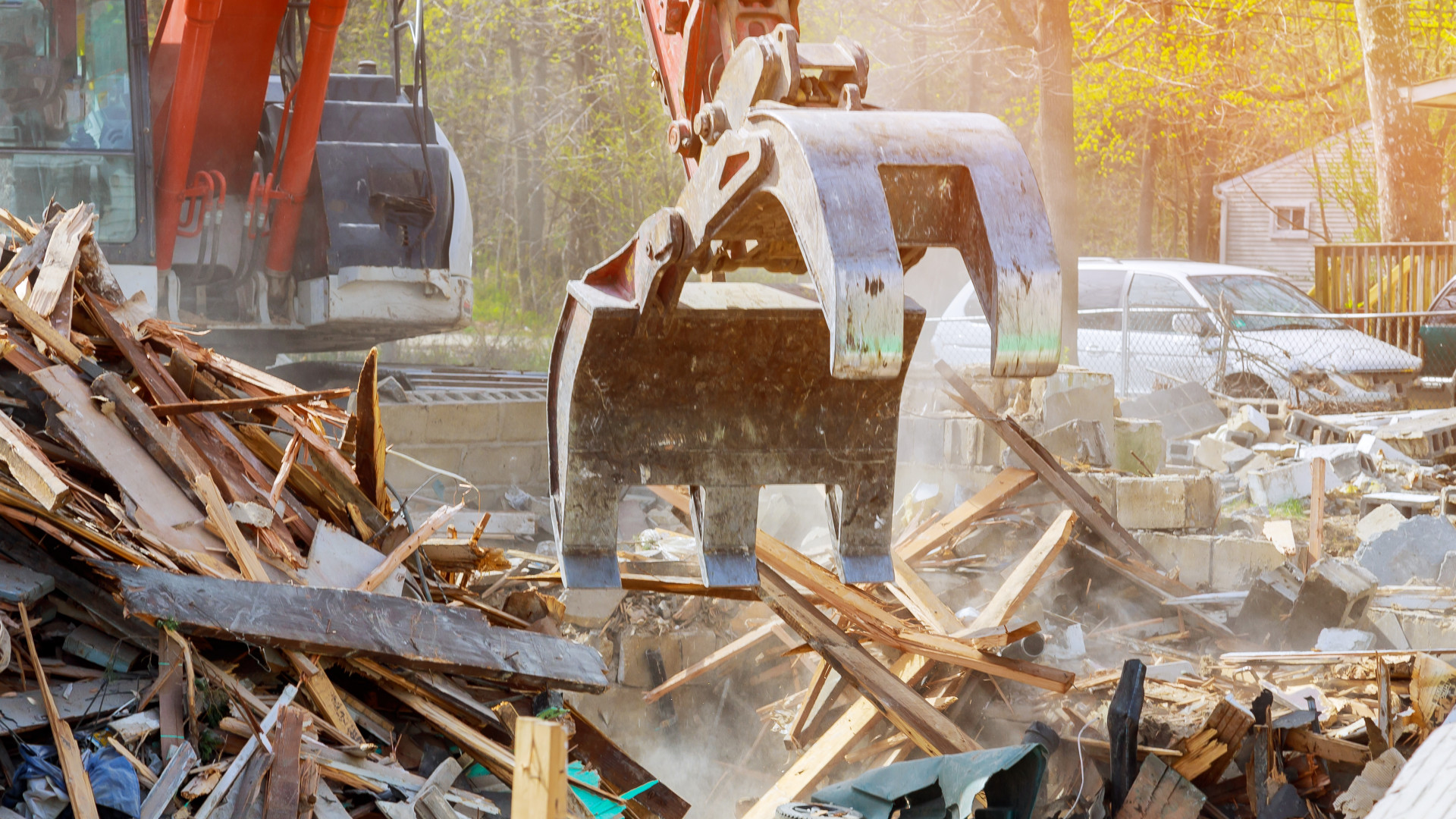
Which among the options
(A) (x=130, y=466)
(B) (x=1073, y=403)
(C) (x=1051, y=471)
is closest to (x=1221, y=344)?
(B) (x=1073, y=403)

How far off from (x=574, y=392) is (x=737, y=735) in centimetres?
273

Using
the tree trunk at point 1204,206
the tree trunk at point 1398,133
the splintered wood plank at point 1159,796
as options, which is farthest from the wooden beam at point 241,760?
the tree trunk at point 1204,206

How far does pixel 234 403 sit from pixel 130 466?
0.52 meters

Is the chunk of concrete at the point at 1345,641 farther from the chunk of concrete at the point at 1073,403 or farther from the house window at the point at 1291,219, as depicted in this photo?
the house window at the point at 1291,219

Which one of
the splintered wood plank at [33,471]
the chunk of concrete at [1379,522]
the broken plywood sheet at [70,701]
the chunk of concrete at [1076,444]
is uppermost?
the splintered wood plank at [33,471]

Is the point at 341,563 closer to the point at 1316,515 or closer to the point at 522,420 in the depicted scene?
the point at 522,420

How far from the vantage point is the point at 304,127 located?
7531 millimetres

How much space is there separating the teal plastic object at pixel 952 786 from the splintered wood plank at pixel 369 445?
205 centimetres

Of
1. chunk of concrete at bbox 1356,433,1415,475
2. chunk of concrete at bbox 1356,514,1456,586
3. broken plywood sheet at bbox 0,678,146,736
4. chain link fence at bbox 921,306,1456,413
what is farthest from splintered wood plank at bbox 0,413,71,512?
chain link fence at bbox 921,306,1456,413

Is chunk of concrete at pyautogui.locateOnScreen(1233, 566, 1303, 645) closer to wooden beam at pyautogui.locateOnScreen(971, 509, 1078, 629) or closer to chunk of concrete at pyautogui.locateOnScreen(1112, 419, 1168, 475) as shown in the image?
wooden beam at pyautogui.locateOnScreen(971, 509, 1078, 629)

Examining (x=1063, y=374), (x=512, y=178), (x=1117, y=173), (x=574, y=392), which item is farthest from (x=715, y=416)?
(x=1117, y=173)

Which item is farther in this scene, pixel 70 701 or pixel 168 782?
pixel 70 701

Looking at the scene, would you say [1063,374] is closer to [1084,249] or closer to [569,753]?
[569,753]

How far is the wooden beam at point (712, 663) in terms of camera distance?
5770mm
